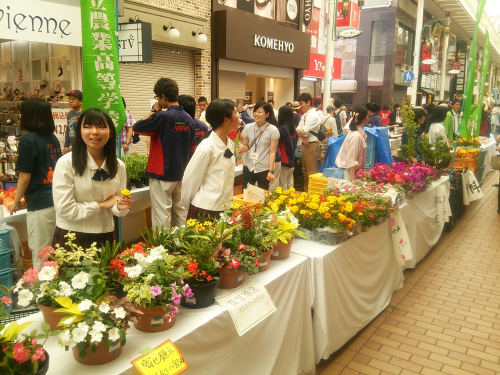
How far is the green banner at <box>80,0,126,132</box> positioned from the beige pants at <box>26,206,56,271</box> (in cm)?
88

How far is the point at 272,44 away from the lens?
11.7 m

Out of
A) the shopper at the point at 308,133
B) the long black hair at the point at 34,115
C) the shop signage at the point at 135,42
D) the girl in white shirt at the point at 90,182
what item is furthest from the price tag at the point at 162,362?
the shopper at the point at 308,133

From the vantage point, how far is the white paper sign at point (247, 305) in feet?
6.61

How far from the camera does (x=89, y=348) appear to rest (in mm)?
1509

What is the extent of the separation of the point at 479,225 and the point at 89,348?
6.82 m

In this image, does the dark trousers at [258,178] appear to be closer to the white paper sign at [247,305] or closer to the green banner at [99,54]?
the green banner at [99,54]

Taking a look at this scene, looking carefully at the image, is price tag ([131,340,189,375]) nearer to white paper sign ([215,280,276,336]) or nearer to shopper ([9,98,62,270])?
white paper sign ([215,280,276,336])

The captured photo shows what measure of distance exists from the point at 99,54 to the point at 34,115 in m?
0.67

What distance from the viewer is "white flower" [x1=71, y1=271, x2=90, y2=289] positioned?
1600mm

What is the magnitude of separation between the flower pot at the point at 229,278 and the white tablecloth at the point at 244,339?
1.5 inches

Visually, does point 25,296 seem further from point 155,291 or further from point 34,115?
point 34,115

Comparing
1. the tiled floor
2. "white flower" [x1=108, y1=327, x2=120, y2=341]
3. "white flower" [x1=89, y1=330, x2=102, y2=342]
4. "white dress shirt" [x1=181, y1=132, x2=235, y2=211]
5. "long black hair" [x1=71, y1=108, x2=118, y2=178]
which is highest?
"long black hair" [x1=71, y1=108, x2=118, y2=178]

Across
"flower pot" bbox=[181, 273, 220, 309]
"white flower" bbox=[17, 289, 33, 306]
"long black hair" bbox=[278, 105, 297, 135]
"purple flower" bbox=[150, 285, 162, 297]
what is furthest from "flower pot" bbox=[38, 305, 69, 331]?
"long black hair" bbox=[278, 105, 297, 135]

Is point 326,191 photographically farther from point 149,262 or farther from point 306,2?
point 306,2
